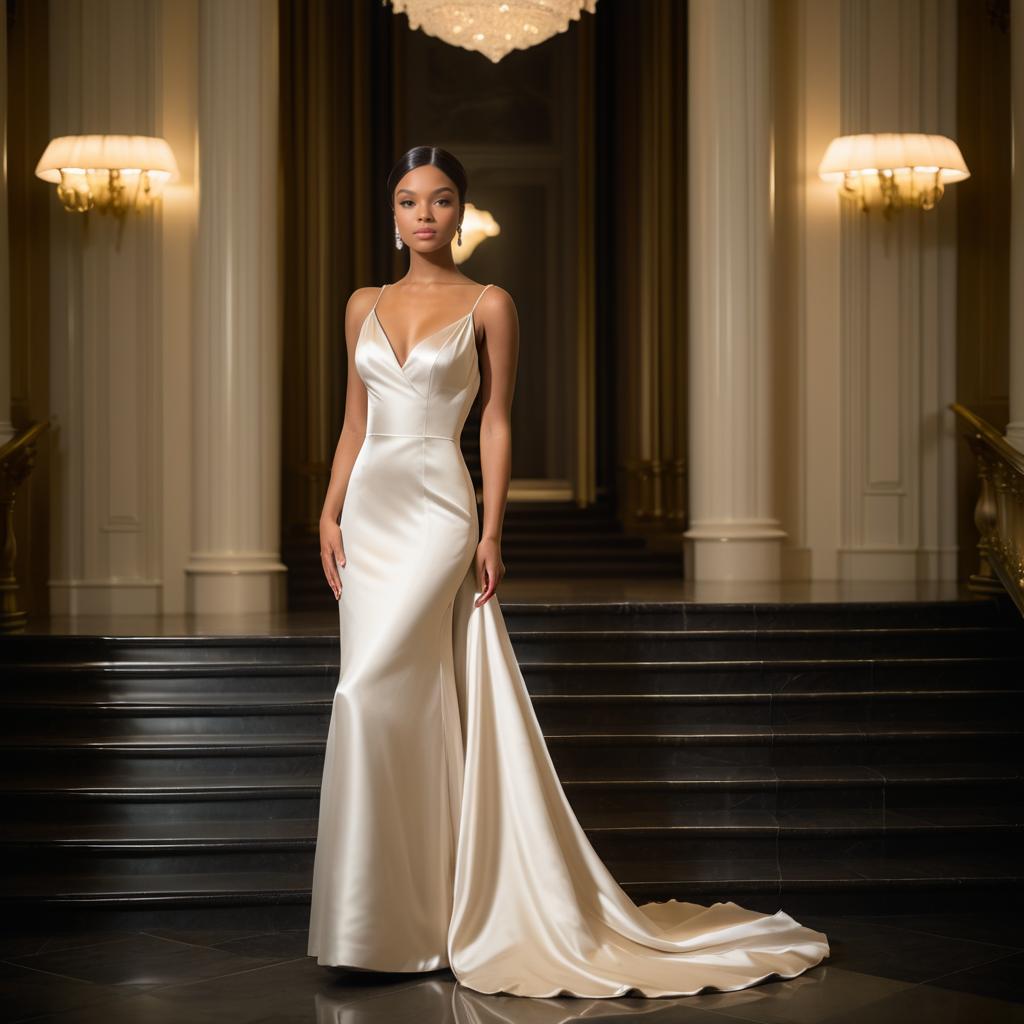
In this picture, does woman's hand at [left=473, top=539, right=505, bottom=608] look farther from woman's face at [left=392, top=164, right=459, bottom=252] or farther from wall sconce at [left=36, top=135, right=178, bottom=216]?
wall sconce at [left=36, top=135, right=178, bottom=216]

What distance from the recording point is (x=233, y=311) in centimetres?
727

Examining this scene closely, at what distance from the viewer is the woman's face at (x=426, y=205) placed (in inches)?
148

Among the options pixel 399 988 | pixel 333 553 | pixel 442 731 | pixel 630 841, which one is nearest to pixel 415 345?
pixel 333 553

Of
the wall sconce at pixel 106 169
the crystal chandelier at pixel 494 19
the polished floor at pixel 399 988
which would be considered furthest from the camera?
the wall sconce at pixel 106 169

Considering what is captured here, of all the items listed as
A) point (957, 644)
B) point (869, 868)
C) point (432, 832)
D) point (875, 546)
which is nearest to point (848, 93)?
point (875, 546)

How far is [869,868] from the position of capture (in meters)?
4.59

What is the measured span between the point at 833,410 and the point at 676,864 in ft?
13.0

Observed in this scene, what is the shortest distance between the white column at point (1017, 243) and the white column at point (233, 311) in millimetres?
3626

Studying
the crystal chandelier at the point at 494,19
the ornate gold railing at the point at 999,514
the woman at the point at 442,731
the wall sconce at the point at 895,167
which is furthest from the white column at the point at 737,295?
the woman at the point at 442,731

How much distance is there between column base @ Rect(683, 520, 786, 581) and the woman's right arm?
12.8 ft

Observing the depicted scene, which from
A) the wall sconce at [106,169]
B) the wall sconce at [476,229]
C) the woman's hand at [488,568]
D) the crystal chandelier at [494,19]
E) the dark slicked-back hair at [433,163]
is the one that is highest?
the crystal chandelier at [494,19]

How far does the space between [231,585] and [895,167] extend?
13.3 feet

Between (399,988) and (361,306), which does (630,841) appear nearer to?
(399,988)

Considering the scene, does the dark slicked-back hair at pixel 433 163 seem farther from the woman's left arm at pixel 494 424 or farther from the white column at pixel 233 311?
the white column at pixel 233 311
